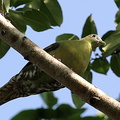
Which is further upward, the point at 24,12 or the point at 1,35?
the point at 24,12

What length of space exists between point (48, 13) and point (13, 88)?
3.87 feet

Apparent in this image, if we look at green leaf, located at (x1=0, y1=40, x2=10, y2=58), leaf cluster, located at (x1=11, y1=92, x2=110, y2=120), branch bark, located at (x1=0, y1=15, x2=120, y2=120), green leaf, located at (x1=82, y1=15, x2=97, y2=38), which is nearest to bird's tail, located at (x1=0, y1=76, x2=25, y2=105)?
green leaf, located at (x1=0, y1=40, x2=10, y2=58)

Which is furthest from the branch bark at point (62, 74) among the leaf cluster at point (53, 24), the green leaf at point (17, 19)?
the green leaf at point (17, 19)

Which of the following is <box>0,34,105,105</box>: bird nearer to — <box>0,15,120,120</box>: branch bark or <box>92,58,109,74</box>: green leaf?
<box>92,58,109,74</box>: green leaf

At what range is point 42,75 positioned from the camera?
4059 mm

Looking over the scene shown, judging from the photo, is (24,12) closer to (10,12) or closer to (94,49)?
(10,12)

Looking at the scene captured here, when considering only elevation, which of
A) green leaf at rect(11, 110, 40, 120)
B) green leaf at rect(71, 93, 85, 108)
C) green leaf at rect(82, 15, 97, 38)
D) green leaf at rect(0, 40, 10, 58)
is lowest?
green leaf at rect(71, 93, 85, 108)

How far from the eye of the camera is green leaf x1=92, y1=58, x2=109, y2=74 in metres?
4.40

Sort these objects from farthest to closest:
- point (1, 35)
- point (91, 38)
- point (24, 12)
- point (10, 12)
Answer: point (91, 38) → point (24, 12) → point (10, 12) → point (1, 35)

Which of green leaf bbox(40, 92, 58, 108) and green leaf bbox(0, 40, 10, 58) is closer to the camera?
green leaf bbox(40, 92, 58, 108)

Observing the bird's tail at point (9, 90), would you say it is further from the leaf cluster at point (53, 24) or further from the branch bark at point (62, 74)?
the branch bark at point (62, 74)

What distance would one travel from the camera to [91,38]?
4.76m

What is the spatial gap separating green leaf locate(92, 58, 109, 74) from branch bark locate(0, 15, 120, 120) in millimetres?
1906

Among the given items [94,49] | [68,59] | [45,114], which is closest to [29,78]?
[68,59]
